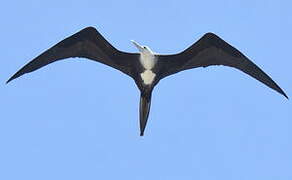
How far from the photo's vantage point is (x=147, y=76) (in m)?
10.3

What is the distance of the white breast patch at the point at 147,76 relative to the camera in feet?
33.9

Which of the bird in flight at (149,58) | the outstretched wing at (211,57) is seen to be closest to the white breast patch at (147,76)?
the bird in flight at (149,58)

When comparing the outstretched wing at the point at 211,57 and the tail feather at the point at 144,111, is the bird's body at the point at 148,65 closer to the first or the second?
the outstretched wing at the point at 211,57

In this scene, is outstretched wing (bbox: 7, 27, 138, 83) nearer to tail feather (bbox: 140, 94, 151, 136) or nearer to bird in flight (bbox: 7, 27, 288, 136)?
bird in flight (bbox: 7, 27, 288, 136)

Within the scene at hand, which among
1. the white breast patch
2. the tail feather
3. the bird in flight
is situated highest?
the bird in flight

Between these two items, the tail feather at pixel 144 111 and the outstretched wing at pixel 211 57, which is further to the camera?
the outstretched wing at pixel 211 57

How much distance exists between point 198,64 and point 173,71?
36cm

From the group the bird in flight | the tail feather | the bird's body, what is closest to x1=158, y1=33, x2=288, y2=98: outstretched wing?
the bird in flight

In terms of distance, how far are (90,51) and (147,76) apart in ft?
Result: 2.69

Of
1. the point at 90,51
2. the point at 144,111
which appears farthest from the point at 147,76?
the point at 90,51

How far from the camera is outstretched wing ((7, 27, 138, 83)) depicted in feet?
33.5

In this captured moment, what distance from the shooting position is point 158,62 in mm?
10398

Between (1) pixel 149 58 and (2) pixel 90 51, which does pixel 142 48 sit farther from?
(2) pixel 90 51

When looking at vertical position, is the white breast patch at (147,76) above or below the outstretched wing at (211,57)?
below
